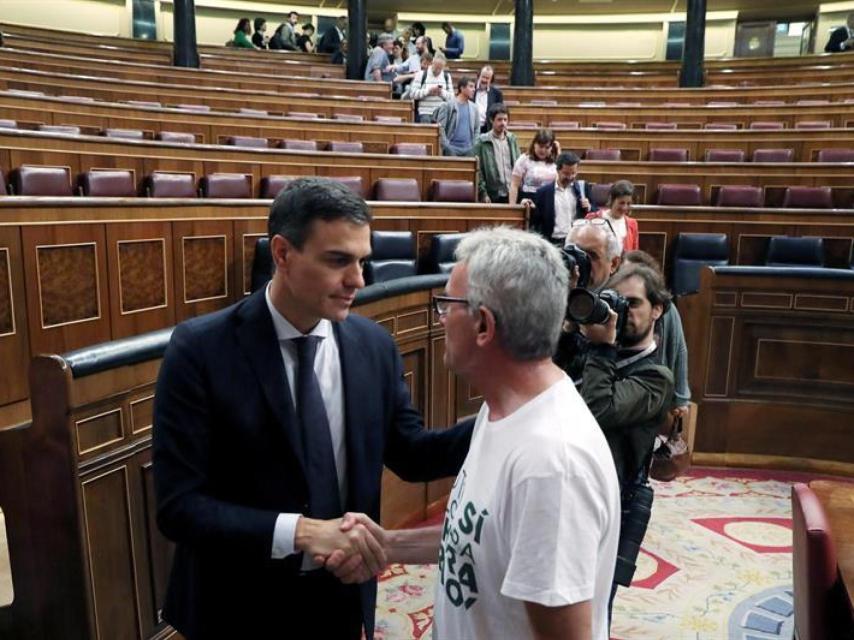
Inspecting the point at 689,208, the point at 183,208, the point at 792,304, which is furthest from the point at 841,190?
the point at 183,208

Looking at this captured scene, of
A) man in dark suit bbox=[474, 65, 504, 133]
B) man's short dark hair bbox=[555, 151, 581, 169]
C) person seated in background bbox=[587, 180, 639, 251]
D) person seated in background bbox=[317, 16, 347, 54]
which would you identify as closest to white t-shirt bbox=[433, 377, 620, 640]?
person seated in background bbox=[587, 180, 639, 251]

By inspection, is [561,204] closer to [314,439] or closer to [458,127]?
[458,127]

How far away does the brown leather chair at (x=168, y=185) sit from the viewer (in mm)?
3207

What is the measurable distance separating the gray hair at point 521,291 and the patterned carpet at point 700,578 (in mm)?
1257

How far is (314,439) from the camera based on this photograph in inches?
35.0

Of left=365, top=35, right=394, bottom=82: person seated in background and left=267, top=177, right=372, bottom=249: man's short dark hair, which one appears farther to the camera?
left=365, top=35, right=394, bottom=82: person seated in background

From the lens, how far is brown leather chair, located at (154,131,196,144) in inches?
159

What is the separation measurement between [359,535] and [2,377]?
1.64 metres

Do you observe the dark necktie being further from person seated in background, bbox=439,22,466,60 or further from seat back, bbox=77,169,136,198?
person seated in background, bbox=439,22,466,60

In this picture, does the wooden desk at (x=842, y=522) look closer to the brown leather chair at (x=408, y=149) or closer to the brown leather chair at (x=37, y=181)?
the brown leather chair at (x=37, y=181)

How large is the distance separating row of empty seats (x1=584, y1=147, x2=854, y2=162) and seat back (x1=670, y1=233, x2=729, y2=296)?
1641 mm

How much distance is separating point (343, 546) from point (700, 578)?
A: 154 cm

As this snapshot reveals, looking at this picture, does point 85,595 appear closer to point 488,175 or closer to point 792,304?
point 792,304

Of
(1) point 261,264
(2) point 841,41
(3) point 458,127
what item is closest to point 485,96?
(3) point 458,127
